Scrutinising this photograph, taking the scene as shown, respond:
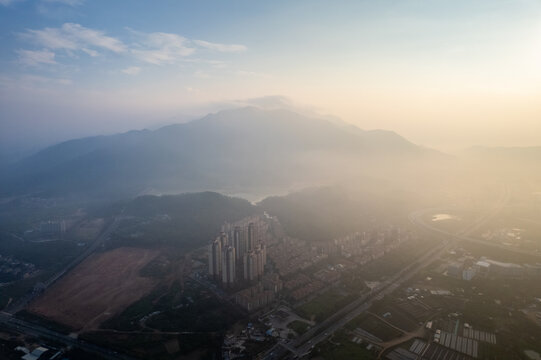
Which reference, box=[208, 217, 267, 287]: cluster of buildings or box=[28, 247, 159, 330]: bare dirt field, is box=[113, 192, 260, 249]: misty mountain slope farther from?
box=[208, 217, 267, 287]: cluster of buildings

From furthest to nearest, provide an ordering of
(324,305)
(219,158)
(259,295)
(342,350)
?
(219,158) → (324,305) → (259,295) → (342,350)

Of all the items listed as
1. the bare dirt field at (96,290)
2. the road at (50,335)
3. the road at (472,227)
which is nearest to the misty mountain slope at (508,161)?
the road at (472,227)

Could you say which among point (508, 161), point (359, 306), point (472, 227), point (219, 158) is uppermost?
point (219, 158)

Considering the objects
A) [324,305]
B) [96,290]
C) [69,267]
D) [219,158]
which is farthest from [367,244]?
[219,158]

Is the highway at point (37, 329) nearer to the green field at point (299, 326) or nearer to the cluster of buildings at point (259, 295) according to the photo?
the cluster of buildings at point (259, 295)

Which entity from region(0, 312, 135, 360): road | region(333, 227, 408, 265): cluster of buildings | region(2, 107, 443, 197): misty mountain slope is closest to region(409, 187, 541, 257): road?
region(333, 227, 408, 265): cluster of buildings

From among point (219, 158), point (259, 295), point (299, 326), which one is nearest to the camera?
point (299, 326)

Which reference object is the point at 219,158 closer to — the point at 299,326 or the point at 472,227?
the point at 472,227
